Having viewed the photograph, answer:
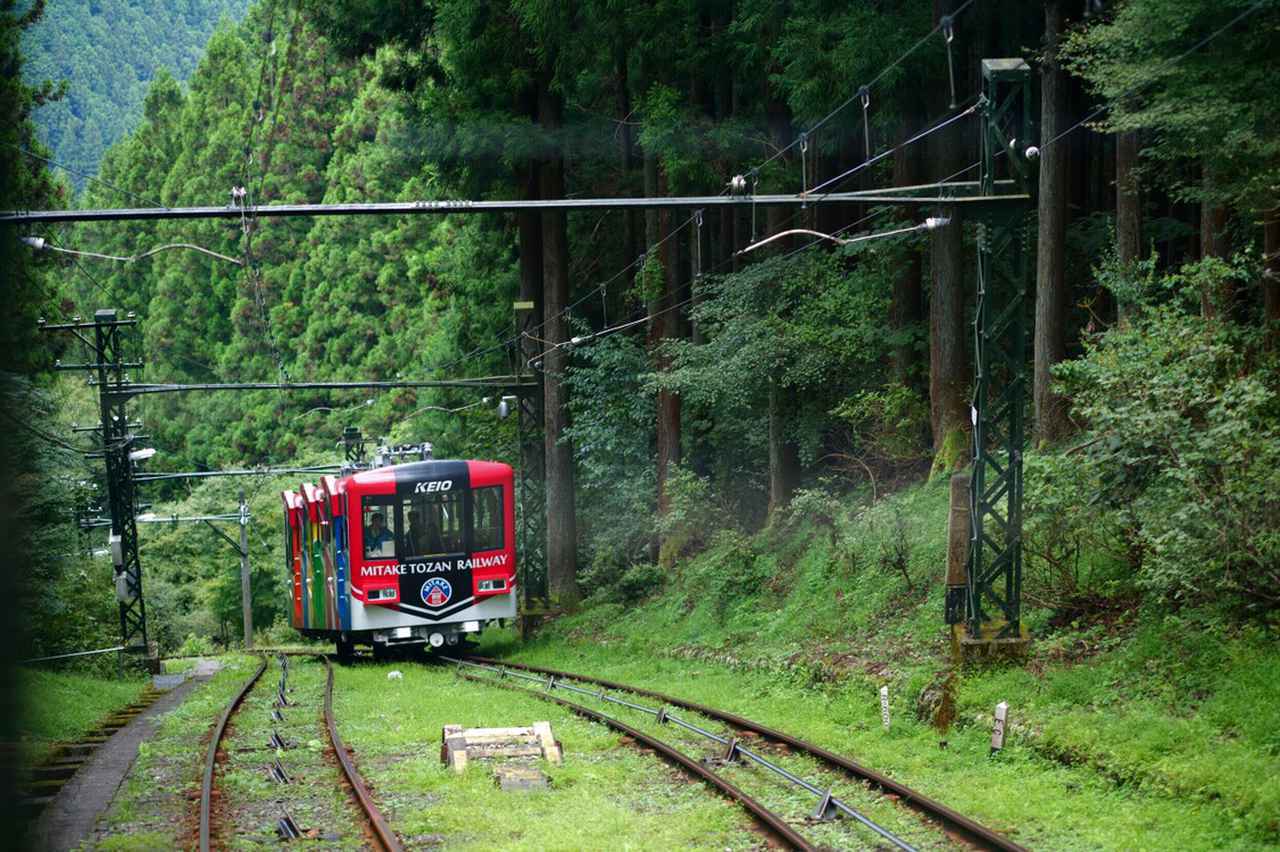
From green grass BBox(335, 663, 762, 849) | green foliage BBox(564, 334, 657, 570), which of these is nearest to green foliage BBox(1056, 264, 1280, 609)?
green grass BBox(335, 663, 762, 849)

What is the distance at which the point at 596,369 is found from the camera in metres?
27.8

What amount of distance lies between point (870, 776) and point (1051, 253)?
9617mm

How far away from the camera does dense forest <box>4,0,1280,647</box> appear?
12266 millimetres

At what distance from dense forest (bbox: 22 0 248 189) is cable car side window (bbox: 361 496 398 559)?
49.4m

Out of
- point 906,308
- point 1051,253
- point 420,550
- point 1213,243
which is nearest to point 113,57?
point 420,550

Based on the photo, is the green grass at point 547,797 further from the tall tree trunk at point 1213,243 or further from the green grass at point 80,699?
the tall tree trunk at point 1213,243

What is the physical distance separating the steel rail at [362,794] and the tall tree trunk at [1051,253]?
9.37m

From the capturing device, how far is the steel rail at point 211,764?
31.6ft

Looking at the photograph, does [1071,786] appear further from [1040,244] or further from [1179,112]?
[1040,244]

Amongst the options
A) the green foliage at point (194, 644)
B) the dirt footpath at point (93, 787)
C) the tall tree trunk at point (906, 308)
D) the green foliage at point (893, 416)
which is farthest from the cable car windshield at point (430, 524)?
the green foliage at point (194, 644)

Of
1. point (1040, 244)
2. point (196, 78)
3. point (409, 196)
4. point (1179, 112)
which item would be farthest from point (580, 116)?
point (196, 78)

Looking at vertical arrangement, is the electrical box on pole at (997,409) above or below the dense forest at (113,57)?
below

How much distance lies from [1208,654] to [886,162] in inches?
516

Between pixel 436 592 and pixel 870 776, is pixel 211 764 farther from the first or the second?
pixel 436 592
